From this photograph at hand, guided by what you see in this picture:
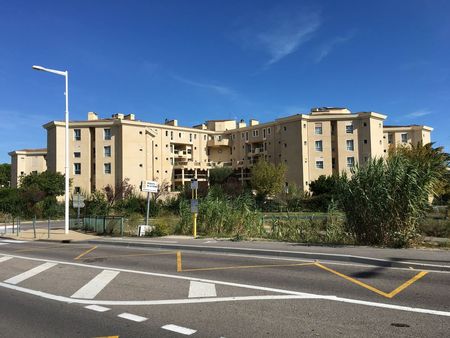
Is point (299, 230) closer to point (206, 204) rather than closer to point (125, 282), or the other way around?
point (206, 204)

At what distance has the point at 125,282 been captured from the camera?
9711 mm

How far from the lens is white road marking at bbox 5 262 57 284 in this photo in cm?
1050

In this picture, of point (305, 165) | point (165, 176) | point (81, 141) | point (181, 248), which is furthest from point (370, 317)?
point (165, 176)

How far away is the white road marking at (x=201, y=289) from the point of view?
8.20 meters

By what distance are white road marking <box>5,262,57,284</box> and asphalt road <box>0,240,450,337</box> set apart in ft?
0.09

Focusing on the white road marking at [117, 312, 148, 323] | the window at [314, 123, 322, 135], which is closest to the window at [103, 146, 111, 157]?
the window at [314, 123, 322, 135]

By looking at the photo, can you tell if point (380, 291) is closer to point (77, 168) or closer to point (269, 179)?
point (269, 179)

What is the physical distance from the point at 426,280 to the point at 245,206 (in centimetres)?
1312

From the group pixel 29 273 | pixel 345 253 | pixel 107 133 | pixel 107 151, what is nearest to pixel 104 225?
pixel 29 273

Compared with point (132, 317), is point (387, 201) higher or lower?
higher

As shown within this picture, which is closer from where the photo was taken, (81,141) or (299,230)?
(299,230)

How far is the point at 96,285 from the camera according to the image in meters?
9.42

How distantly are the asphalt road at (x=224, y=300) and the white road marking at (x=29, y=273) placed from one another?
3 cm

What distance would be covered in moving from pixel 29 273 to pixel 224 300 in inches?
252
